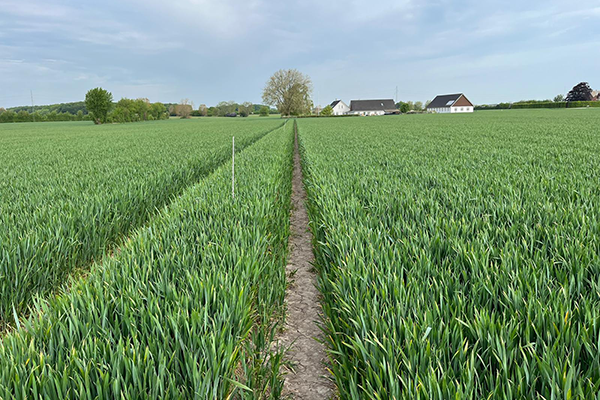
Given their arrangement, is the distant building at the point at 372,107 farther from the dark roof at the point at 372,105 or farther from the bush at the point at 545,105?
the bush at the point at 545,105

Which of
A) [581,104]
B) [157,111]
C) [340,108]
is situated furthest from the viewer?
[340,108]

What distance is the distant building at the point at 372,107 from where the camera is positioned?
11494 cm

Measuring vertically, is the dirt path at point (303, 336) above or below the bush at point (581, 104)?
below

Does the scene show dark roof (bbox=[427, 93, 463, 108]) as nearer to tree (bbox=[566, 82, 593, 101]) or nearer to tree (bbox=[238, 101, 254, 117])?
tree (bbox=[566, 82, 593, 101])

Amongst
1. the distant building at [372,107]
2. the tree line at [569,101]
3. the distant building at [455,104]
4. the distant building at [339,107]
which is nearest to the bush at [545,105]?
the tree line at [569,101]

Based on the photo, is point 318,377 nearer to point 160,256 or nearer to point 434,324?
point 434,324

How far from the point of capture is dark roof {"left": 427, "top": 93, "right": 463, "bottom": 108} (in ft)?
325

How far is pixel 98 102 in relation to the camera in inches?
2569

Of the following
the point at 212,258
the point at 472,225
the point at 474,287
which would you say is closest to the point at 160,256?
the point at 212,258

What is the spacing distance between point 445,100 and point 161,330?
116687mm

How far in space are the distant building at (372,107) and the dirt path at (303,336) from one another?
116 metres

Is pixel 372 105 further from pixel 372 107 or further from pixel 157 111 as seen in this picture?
pixel 157 111

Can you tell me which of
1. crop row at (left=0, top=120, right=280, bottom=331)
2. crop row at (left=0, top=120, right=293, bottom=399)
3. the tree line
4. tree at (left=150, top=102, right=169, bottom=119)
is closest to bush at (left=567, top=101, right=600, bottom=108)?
the tree line

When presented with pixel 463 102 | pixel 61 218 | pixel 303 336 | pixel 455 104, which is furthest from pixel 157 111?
pixel 303 336
